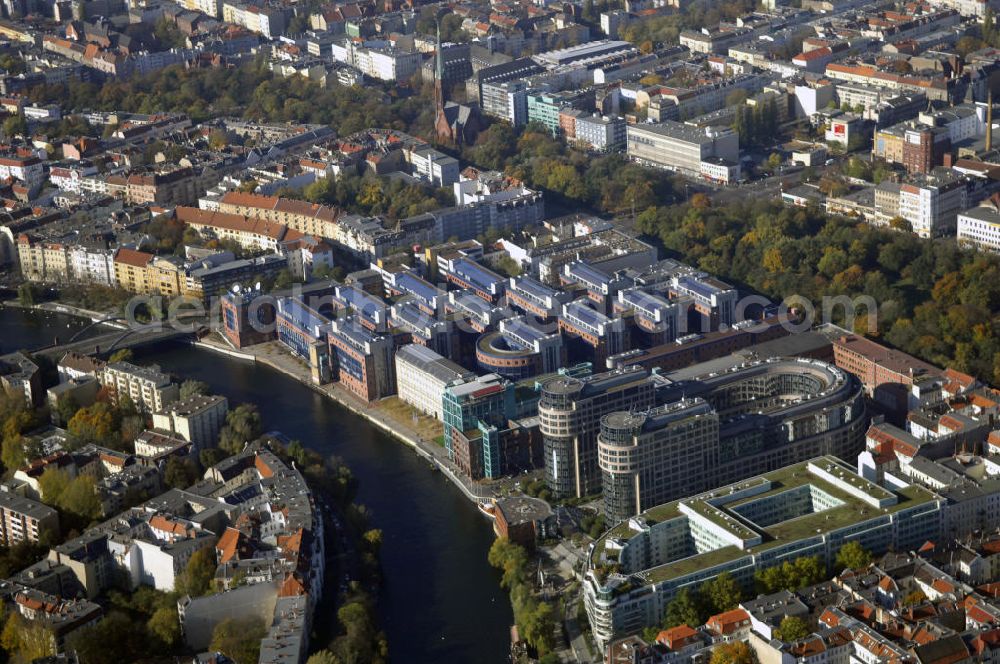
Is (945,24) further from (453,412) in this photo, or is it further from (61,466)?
(61,466)

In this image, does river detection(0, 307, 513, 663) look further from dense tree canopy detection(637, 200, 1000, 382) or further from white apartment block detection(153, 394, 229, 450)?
dense tree canopy detection(637, 200, 1000, 382)

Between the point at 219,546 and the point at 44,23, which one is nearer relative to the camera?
the point at 219,546

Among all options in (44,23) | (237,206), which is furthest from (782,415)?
(44,23)

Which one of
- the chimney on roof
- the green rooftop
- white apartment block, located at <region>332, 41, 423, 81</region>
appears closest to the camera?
the green rooftop

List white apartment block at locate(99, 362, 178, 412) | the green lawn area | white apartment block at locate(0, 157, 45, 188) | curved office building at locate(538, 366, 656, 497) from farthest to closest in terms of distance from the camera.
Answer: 1. white apartment block at locate(0, 157, 45, 188)
2. white apartment block at locate(99, 362, 178, 412)
3. the green lawn area
4. curved office building at locate(538, 366, 656, 497)

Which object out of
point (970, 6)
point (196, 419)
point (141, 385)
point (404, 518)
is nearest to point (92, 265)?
point (141, 385)

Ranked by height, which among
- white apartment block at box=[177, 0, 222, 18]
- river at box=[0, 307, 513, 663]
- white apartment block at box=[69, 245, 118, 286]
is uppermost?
white apartment block at box=[177, 0, 222, 18]

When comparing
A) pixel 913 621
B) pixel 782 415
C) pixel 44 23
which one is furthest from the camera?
pixel 44 23

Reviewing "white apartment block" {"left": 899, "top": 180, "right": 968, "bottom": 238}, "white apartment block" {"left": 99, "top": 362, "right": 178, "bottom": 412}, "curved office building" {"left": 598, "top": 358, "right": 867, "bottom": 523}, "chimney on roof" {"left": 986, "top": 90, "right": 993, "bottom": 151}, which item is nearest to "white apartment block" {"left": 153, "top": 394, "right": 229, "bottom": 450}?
"white apartment block" {"left": 99, "top": 362, "right": 178, "bottom": 412}
